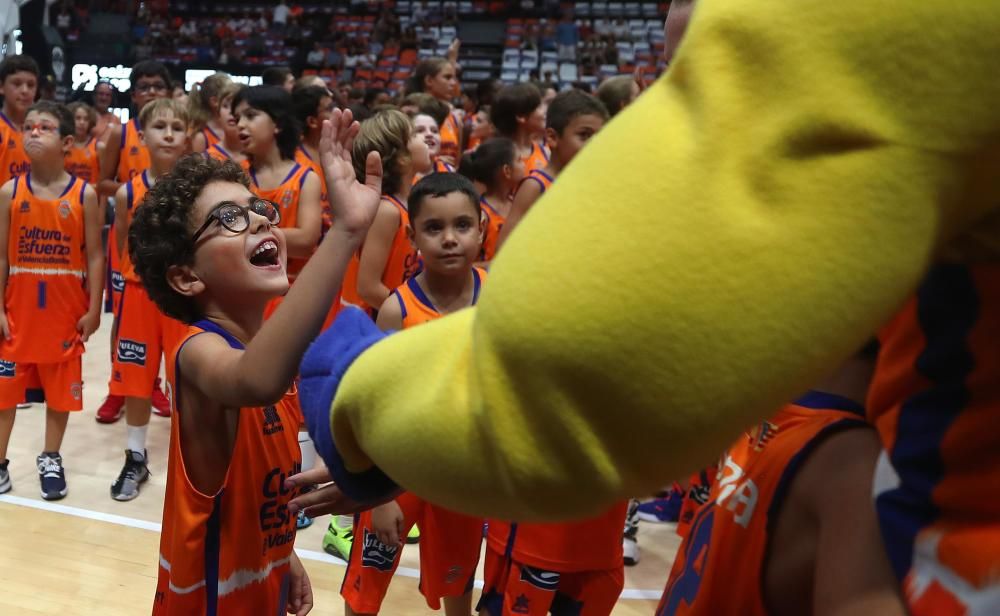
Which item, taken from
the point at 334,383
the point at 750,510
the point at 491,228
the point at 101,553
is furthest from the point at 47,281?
the point at 750,510

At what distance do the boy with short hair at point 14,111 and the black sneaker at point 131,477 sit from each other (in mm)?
2785

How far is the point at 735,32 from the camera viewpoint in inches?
19.2

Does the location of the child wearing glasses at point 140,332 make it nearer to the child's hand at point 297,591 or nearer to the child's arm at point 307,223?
the child's arm at point 307,223

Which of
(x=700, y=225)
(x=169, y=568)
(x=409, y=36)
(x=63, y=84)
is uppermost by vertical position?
(x=700, y=225)

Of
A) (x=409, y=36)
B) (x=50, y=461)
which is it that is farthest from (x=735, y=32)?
(x=409, y=36)

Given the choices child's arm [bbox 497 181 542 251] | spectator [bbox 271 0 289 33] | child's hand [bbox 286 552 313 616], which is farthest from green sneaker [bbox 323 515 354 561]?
spectator [bbox 271 0 289 33]

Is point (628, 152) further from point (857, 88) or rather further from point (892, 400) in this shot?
point (892, 400)

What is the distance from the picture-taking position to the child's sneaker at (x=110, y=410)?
4.64 metres

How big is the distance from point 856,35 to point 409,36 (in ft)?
66.7

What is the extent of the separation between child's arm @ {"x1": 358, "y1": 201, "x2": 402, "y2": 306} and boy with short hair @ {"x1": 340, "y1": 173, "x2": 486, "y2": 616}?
81 centimetres

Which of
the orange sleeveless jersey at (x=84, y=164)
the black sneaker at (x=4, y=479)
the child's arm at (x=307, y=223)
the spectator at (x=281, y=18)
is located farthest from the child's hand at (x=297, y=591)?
the spectator at (x=281, y=18)

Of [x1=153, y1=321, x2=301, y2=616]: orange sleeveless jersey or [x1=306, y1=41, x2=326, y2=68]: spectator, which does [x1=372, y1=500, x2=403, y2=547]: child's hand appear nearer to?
[x1=153, y1=321, x2=301, y2=616]: orange sleeveless jersey

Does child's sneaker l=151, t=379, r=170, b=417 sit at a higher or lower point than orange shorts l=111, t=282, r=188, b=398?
lower

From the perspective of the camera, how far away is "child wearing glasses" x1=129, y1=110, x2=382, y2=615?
171cm
